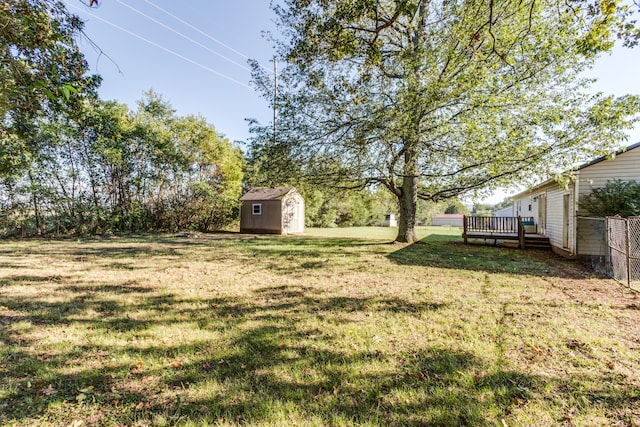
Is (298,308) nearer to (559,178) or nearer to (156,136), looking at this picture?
(559,178)

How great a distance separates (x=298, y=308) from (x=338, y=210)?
28.2m

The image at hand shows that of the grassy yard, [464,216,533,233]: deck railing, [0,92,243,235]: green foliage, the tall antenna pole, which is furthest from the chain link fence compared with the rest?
[0,92,243,235]: green foliage

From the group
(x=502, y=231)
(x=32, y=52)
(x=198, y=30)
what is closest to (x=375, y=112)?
(x=32, y=52)

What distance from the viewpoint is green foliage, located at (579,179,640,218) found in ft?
23.5

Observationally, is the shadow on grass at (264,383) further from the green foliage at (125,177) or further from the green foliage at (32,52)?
the green foliage at (125,177)

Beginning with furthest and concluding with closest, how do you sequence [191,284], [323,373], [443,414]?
1. [191,284]
2. [323,373]
3. [443,414]

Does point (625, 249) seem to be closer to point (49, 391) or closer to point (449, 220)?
point (49, 391)

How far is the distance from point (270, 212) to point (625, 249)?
52.7 ft

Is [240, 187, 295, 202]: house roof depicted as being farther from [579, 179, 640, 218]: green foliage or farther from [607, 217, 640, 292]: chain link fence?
[607, 217, 640, 292]: chain link fence

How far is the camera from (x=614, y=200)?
7.52 m

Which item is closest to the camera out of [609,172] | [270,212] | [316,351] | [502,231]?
[316,351]

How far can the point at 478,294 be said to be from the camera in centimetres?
490

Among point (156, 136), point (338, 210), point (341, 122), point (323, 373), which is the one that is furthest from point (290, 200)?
point (323, 373)

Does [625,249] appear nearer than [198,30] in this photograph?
Yes
